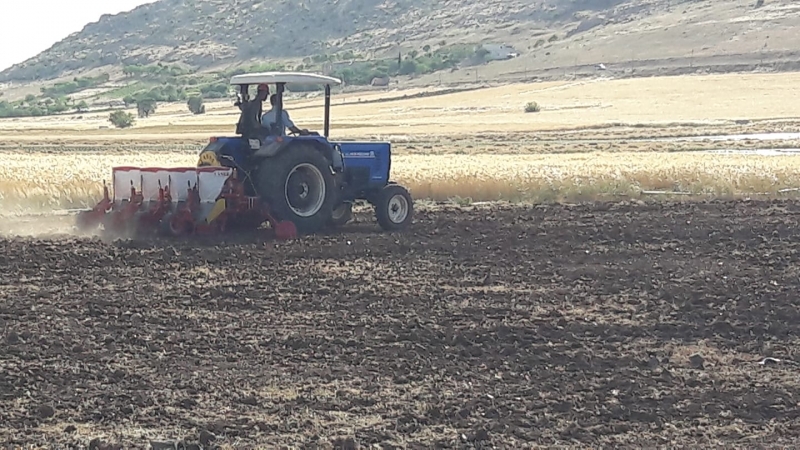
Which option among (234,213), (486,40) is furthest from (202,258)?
(486,40)

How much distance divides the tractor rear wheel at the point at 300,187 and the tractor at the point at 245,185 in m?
0.01

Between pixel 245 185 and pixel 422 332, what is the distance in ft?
21.1

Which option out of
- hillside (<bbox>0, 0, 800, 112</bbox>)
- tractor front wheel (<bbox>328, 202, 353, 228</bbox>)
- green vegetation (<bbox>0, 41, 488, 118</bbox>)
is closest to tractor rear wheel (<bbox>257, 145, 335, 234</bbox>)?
tractor front wheel (<bbox>328, 202, 353, 228</bbox>)

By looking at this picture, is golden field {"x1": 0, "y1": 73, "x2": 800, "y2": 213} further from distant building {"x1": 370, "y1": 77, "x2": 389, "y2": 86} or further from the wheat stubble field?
distant building {"x1": 370, "y1": 77, "x2": 389, "y2": 86}

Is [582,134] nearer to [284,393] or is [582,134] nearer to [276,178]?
[276,178]

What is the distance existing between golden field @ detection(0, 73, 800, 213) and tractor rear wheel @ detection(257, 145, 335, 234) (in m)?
6.09

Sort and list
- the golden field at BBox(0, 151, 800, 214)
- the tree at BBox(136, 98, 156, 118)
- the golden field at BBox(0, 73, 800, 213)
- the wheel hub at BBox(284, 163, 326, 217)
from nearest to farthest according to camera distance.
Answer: the wheel hub at BBox(284, 163, 326, 217), the golden field at BBox(0, 151, 800, 214), the golden field at BBox(0, 73, 800, 213), the tree at BBox(136, 98, 156, 118)

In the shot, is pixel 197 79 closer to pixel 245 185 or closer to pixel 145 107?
pixel 145 107

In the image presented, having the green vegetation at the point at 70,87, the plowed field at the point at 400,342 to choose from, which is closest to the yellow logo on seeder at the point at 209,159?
the plowed field at the point at 400,342

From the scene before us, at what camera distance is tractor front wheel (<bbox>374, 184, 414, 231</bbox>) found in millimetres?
16844

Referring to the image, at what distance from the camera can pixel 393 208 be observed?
56.0 feet

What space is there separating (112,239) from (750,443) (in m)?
10.3

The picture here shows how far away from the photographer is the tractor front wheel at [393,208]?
1684cm

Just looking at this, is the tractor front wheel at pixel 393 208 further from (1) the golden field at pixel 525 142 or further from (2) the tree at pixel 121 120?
(2) the tree at pixel 121 120
